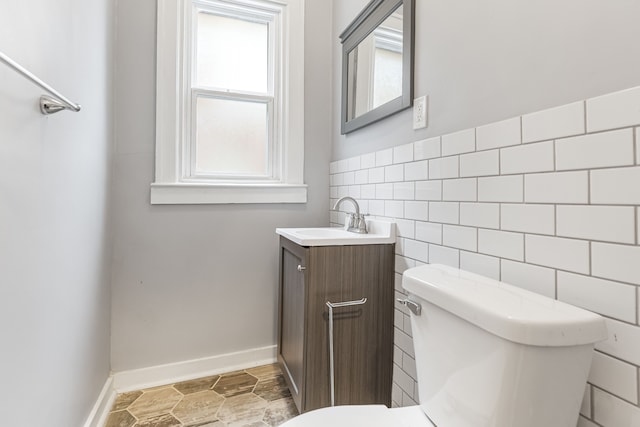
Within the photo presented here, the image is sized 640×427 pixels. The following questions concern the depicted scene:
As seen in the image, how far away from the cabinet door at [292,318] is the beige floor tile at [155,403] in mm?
565

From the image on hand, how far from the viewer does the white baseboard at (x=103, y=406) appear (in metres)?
1.32

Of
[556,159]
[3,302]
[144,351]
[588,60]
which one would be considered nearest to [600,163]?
[556,159]

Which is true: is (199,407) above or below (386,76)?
below

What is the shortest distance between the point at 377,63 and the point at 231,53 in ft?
3.14

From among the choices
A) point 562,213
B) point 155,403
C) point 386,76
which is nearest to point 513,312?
point 562,213

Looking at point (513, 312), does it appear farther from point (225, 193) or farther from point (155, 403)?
point (155, 403)

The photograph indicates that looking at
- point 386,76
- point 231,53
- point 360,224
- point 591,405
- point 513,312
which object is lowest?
point 591,405

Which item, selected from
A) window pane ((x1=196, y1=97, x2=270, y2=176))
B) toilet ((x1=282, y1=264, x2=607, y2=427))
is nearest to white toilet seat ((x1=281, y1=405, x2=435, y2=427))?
toilet ((x1=282, y1=264, x2=607, y2=427))

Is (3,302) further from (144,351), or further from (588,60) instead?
(588,60)

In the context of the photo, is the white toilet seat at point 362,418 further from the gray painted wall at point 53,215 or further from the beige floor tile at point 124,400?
the beige floor tile at point 124,400

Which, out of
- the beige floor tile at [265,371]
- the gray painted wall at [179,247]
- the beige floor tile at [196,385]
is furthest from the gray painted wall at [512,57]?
the beige floor tile at [196,385]

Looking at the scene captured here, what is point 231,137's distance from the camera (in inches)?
77.5

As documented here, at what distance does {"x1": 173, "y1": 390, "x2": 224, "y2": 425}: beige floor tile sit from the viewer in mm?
1434

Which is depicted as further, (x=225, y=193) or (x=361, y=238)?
(x=225, y=193)
